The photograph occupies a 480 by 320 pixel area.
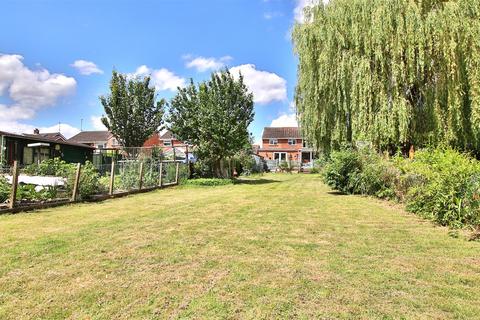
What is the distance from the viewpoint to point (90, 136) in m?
61.8

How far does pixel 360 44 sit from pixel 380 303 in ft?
39.9

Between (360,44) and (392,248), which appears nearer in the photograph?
(392,248)

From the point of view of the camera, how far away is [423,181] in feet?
28.7

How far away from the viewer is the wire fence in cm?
938

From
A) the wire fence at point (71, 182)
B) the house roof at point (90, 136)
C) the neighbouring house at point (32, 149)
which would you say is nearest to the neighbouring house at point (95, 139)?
the house roof at point (90, 136)

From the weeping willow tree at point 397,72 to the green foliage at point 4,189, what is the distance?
10938 millimetres

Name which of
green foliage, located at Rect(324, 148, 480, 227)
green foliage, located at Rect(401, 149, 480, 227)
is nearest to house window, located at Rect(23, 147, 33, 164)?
green foliage, located at Rect(324, 148, 480, 227)

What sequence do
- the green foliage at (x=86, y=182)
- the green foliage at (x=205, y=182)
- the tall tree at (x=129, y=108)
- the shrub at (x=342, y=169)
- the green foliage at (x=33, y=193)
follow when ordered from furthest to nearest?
the tall tree at (x=129, y=108), the green foliage at (x=205, y=182), the shrub at (x=342, y=169), the green foliage at (x=86, y=182), the green foliage at (x=33, y=193)

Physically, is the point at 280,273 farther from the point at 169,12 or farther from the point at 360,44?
the point at 360,44

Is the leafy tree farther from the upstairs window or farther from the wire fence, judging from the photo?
the upstairs window

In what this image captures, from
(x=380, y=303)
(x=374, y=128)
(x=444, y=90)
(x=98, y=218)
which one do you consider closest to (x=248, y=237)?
(x=380, y=303)

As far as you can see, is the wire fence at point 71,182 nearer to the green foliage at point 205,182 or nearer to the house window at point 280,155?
the green foliage at point 205,182

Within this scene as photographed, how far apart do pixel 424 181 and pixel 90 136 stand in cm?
6120

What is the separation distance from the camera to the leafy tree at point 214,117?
20641 mm
